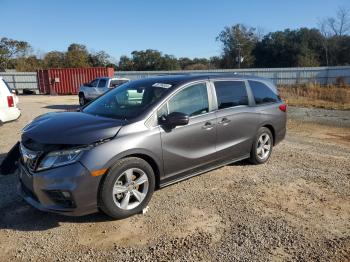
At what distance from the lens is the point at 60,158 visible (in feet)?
12.4

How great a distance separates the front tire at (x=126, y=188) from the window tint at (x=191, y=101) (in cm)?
96

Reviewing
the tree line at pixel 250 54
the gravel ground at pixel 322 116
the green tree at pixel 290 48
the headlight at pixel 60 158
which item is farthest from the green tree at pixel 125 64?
the headlight at pixel 60 158

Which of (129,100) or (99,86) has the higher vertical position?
(99,86)

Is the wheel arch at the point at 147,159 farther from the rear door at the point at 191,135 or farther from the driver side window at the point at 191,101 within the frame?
the driver side window at the point at 191,101

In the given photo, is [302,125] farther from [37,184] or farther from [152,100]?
[37,184]

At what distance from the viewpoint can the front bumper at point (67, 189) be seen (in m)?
3.69

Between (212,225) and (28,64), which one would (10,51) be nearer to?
(28,64)

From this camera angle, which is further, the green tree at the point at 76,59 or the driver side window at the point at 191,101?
the green tree at the point at 76,59

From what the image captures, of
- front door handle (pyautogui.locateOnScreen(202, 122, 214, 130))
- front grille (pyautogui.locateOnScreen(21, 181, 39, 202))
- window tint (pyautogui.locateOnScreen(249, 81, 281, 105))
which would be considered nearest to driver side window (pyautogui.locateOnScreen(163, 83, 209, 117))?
front door handle (pyautogui.locateOnScreen(202, 122, 214, 130))

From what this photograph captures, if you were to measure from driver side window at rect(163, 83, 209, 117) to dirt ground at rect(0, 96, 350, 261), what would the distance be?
119 cm

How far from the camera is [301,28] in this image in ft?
223

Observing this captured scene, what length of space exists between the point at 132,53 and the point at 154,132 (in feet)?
217

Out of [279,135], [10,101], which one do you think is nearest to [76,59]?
[10,101]

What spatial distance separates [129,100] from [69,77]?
2834 centimetres
